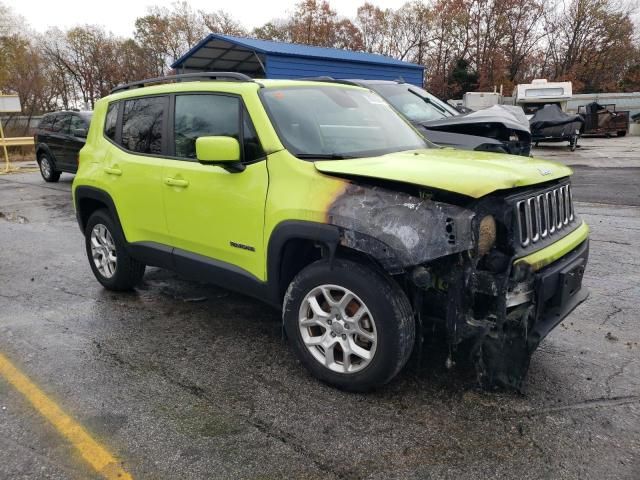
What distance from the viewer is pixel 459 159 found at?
3191 millimetres

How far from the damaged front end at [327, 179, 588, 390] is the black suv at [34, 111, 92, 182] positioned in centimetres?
1041

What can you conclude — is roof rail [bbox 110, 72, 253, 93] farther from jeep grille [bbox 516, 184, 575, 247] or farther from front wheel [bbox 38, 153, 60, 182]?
front wheel [bbox 38, 153, 60, 182]

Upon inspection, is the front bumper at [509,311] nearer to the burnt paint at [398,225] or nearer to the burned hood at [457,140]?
the burnt paint at [398,225]

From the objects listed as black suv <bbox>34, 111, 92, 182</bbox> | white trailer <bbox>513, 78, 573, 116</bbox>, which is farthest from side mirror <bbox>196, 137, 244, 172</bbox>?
white trailer <bbox>513, 78, 573, 116</bbox>

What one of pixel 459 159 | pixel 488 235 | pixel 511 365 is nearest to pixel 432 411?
pixel 511 365

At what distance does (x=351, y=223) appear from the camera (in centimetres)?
284

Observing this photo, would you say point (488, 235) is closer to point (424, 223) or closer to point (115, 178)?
point (424, 223)

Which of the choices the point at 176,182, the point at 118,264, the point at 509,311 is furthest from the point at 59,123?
the point at 509,311

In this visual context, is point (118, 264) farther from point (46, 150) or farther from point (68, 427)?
point (46, 150)

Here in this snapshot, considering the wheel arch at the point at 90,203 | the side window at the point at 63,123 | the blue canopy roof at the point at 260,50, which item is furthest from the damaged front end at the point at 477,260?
the blue canopy roof at the point at 260,50

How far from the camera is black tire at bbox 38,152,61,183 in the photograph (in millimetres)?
13098

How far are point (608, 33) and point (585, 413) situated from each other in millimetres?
48949

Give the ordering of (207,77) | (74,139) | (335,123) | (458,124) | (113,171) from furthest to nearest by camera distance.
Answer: (74,139), (458,124), (113,171), (207,77), (335,123)

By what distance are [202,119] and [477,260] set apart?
88.5 inches
